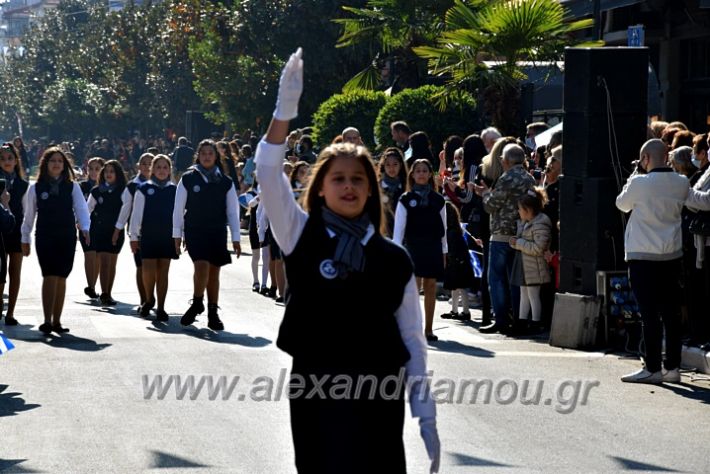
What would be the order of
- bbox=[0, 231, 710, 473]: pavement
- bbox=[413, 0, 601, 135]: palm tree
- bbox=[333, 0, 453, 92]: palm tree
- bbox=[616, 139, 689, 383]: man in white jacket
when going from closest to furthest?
bbox=[0, 231, 710, 473]: pavement
bbox=[616, 139, 689, 383]: man in white jacket
bbox=[413, 0, 601, 135]: palm tree
bbox=[333, 0, 453, 92]: palm tree

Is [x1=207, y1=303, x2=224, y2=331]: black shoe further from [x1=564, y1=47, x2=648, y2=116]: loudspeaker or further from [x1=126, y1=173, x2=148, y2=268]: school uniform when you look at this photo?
[x1=564, y1=47, x2=648, y2=116]: loudspeaker

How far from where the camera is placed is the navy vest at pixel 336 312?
4895 mm

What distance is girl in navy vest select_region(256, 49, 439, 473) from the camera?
488cm

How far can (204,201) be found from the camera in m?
14.2

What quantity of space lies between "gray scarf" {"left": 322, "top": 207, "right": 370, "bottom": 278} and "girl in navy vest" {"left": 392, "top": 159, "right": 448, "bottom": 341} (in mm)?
8027

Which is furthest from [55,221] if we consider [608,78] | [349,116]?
[349,116]

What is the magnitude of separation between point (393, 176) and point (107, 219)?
4028 mm

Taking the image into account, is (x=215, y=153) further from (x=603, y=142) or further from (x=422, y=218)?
(x=603, y=142)

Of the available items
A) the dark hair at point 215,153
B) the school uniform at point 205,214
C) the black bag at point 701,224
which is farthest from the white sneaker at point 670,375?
the dark hair at point 215,153

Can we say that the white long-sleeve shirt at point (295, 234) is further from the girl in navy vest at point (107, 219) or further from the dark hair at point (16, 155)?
the girl in navy vest at point (107, 219)

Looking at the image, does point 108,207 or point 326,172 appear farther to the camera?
point 108,207

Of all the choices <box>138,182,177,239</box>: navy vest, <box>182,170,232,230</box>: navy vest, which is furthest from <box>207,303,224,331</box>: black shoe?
<box>138,182,177,239</box>: navy vest

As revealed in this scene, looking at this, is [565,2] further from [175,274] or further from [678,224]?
[678,224]

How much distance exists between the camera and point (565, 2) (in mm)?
25359
